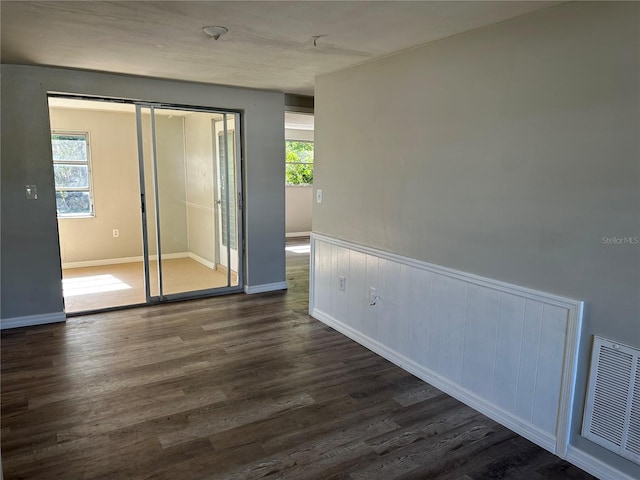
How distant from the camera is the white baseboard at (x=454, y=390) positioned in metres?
2.37

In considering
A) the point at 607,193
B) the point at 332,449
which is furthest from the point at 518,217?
the point at 332,449

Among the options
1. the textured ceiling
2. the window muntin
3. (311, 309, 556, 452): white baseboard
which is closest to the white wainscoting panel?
(311, 309, 556, 452): white baseboard

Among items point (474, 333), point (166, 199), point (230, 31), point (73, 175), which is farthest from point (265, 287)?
point (73, 175)

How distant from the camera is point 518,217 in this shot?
7.84 ft

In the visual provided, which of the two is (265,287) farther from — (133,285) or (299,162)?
(299,162)

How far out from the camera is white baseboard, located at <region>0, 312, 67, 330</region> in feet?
12.9

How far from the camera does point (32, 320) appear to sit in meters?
4.00

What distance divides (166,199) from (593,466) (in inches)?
168

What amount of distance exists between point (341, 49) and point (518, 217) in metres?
1.67

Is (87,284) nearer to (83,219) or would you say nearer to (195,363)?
(83,219)

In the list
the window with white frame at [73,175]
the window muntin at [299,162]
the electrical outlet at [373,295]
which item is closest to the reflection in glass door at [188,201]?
the electrical outlet at [373,295]

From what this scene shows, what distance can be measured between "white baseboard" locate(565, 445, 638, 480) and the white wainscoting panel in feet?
0.15

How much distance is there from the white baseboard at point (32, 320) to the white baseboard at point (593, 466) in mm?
4240

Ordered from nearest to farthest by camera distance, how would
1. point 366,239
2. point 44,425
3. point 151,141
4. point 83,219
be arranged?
point 44,425 < point 366,239 < point 151,141 < point 83,219
